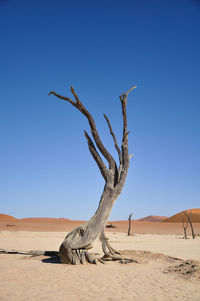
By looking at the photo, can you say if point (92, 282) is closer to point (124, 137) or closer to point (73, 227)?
point (124, 137)

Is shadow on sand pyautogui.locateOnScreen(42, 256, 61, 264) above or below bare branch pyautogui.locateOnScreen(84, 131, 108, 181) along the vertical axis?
below

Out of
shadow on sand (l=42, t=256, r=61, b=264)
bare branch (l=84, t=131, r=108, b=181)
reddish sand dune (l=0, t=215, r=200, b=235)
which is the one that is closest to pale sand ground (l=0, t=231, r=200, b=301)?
shadow on sand (l=42, t=256, r=61, b=264)

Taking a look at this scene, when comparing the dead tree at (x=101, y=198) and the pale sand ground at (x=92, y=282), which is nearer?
the pale sand ground at (x=92, y=282)

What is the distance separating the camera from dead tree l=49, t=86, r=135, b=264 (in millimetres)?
8883

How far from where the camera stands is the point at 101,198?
32.6 feet

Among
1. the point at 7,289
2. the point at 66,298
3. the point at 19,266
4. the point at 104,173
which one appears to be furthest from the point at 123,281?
the point at 104,173

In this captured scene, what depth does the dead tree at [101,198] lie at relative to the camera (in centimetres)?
888

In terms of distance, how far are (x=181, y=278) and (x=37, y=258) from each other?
5477mm

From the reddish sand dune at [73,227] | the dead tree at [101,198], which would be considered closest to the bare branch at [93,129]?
the dead tree at [101,198]

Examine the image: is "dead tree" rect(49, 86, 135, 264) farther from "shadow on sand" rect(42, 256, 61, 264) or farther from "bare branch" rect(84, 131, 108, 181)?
"shadow on sand" rect(42, 256, 61, 264)

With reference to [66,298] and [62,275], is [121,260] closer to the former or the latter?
[62,275]

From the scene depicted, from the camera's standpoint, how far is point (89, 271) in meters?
7.87

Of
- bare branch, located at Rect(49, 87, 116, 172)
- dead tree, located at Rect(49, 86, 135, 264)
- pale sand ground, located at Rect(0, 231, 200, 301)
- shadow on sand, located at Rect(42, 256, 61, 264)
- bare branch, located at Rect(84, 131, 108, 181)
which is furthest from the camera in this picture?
bare branch, located at Rect(49, 87, 116, 172)

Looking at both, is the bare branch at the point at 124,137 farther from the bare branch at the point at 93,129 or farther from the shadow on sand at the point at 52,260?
the shadow on sand at the point at 52,260
